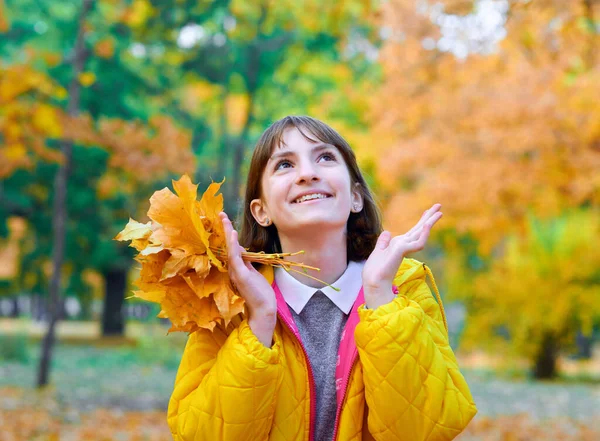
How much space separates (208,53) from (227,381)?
457 inches

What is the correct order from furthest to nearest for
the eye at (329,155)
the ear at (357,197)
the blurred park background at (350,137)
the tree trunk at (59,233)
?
the tree trunk at (59,233), the blurred park background at (350,137), the ear at (357,197), the eye at (329,155)

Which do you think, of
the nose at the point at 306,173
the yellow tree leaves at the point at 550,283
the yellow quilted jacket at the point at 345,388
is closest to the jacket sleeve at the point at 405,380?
the yellow quilted jacket at the point at 345,388

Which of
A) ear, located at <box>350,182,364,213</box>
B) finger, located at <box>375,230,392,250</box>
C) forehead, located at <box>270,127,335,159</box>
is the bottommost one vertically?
finger, located at <box>375,230,392,250</box>

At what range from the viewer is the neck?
2.08 meters

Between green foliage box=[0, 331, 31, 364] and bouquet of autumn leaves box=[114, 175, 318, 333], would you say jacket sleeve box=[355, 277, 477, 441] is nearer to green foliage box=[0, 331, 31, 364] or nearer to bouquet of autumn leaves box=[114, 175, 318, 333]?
bouquet of autumn leaves box=[114, 175, 318, 333]

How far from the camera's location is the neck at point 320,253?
2.08 m

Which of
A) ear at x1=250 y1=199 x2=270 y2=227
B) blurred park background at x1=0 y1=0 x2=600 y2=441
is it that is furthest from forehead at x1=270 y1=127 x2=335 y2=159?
blurred park background at x1=0 y1=0 x2=600 y2=441

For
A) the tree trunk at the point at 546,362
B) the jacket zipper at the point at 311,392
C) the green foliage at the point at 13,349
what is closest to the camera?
the jacket zipper at the point at 311,392

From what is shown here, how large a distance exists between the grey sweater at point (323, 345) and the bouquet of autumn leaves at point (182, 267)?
1.10 feet

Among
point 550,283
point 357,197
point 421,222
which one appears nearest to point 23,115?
point 357,197

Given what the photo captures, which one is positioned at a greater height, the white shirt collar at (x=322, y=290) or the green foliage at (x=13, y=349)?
the white shirt collar at (x=322, y=290)

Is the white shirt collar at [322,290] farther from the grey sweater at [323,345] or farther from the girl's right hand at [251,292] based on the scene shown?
the girl's right hand at [251,292]

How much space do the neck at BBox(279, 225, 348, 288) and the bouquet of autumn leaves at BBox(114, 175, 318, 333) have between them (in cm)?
35

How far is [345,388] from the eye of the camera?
1.87 metres
